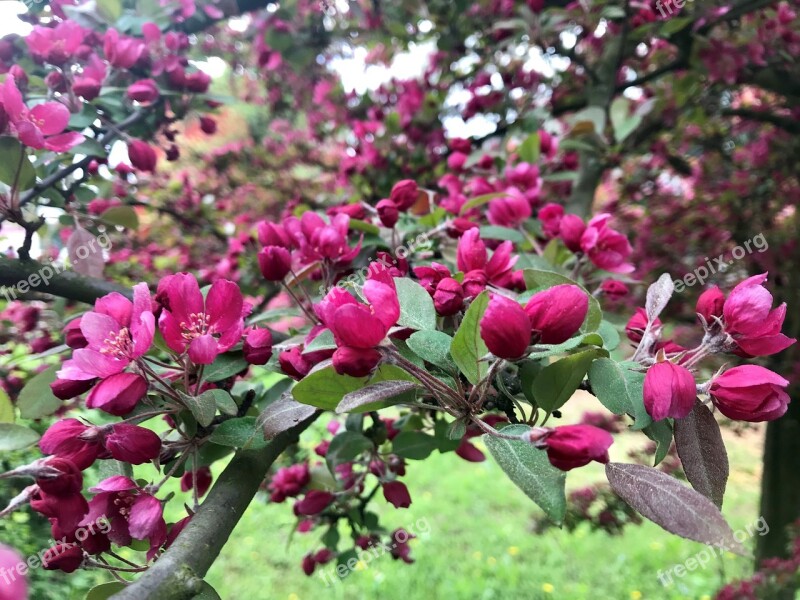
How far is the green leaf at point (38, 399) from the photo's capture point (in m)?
0.75

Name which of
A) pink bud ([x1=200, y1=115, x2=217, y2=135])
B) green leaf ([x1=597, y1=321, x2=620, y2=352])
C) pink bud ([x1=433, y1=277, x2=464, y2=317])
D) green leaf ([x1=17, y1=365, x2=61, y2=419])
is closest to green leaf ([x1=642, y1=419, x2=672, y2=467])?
green leaf ([x1=597, y1=321, x2=620, y2=352])

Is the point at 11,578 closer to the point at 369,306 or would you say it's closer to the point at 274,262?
the point at 369,306

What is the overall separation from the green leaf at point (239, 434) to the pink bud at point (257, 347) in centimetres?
7

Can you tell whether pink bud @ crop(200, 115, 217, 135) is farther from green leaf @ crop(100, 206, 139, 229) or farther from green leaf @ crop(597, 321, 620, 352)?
green leaf @ crop(597, 321, 620, 352)

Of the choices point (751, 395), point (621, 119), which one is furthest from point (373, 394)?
point (621, 119)

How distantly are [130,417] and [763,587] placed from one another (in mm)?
2037

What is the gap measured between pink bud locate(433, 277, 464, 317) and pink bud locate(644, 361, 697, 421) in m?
0.20

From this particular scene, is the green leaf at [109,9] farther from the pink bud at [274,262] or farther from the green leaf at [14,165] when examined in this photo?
the pink bud at [274,262]

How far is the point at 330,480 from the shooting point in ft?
3.69

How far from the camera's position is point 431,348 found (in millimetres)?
532

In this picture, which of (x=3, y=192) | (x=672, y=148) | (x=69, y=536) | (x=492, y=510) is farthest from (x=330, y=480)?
(x=492, y=510)

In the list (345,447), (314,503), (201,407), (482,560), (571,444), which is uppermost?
(571,444)

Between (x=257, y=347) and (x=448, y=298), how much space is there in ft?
0.81

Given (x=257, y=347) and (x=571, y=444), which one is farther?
(x=257, y=347)
